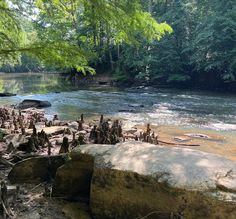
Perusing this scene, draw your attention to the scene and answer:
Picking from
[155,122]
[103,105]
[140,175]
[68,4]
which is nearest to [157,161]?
[140,175]

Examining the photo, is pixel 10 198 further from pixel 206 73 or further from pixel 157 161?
pixel 206 73

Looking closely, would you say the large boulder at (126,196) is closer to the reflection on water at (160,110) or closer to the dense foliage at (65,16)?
the dense foliage at (65,16)

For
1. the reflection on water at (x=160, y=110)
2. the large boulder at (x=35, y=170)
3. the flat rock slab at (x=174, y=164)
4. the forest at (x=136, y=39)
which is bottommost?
the reflection on water at (x=160, y=110)

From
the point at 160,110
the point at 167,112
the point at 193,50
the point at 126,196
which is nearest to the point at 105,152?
the point at 126,196

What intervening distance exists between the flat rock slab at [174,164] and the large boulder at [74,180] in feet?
0.79

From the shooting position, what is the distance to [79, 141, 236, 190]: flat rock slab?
11.9ft

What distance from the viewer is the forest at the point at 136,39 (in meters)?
6.62

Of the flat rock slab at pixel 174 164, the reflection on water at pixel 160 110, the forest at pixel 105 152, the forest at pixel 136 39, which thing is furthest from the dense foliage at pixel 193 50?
the flat rock slab at pixel 174 164

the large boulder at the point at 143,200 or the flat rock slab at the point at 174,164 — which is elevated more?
the flat rock slab at the point at 174,164

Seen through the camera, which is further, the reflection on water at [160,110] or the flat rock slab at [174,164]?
the reflection on water at [160,110]

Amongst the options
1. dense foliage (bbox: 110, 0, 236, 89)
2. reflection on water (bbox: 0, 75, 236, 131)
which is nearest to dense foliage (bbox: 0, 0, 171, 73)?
reflection on water (bbox: 0, 75, 236, 131)

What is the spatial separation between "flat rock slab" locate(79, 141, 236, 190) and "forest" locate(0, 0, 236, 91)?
9.62 ft

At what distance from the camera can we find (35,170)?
550 centimetres

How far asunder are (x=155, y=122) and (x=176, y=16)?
1886 cm
